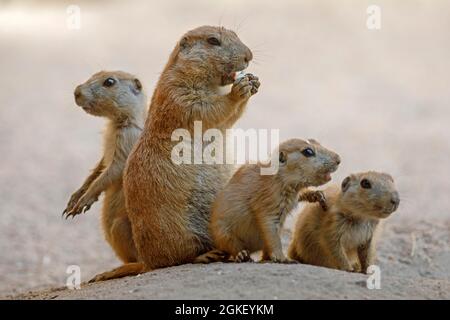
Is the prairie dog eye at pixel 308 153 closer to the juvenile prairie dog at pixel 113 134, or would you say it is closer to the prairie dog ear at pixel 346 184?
the prairie dog ear at pixel 346 184

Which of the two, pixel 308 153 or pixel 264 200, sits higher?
pixel 308 153

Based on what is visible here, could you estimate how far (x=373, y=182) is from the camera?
6.51 metres

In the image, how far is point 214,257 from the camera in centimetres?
621

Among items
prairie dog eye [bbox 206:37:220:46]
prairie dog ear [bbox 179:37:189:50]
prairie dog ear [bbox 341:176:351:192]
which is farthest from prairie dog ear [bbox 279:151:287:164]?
prairie dog ear [bbox 179:37:189:50]

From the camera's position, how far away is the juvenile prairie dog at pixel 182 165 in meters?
6.37

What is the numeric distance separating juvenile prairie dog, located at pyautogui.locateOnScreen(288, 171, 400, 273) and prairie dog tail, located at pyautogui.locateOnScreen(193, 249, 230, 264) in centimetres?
85

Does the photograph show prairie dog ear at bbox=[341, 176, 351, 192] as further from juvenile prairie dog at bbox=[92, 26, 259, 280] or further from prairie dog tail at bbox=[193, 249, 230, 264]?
prairie dog tail at bbox=[193, 249, 230, 264]

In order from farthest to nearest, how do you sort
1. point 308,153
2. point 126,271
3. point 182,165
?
point 126,271 < point 182,165 < point 308,153

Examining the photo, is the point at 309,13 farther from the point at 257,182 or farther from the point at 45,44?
the point at 257,182

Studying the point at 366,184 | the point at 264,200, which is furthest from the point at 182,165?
the point at 366,184

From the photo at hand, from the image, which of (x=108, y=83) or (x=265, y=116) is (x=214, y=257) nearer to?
(x=108, y=83)

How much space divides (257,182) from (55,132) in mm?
9281

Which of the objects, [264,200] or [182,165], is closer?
[264,200]

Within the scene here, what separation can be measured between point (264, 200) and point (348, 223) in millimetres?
865
